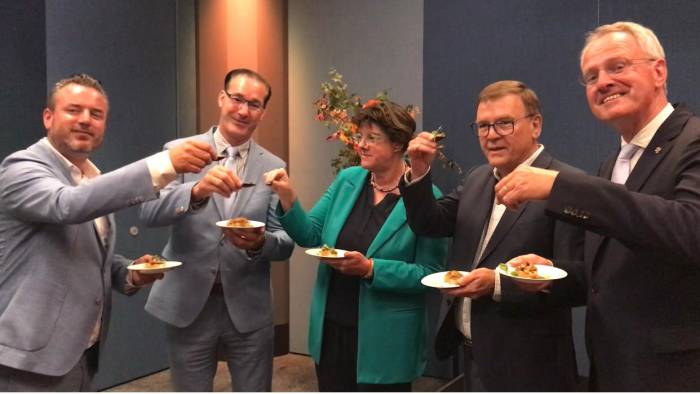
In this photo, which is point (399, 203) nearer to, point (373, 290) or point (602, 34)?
point (373, 290)

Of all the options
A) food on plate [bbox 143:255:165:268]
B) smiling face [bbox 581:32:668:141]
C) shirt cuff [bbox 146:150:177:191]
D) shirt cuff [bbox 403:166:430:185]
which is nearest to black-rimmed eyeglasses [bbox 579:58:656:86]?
smiling face [bbox 581:32:668:141]

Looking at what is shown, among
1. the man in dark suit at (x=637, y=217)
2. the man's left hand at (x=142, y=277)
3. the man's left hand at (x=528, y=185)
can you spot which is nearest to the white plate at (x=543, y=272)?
the man in dark suit at (x=637, y=217)

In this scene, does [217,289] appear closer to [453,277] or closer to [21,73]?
[453,277]

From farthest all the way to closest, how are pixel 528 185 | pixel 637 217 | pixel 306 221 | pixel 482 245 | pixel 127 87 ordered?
pixel 127 87, pixel 306 221, pixel 482 245, pixel 528 185, pixel 637 217

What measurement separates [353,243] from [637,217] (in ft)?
4.10

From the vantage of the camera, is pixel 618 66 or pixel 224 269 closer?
pixel 618 66

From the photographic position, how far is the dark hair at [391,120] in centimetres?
237

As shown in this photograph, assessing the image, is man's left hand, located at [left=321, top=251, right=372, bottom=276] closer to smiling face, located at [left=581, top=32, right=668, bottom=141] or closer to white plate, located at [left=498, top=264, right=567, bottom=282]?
white plate, located at [left=498, top=264, right=567, bottom=282]

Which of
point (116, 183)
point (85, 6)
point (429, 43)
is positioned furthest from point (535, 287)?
point (85, 6)

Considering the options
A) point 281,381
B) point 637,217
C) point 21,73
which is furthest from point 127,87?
point 637,217

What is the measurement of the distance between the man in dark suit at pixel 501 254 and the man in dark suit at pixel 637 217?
0.21 meters

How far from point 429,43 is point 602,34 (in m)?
2.69

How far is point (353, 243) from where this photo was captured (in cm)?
238

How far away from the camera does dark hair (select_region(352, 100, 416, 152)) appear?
2367mm
